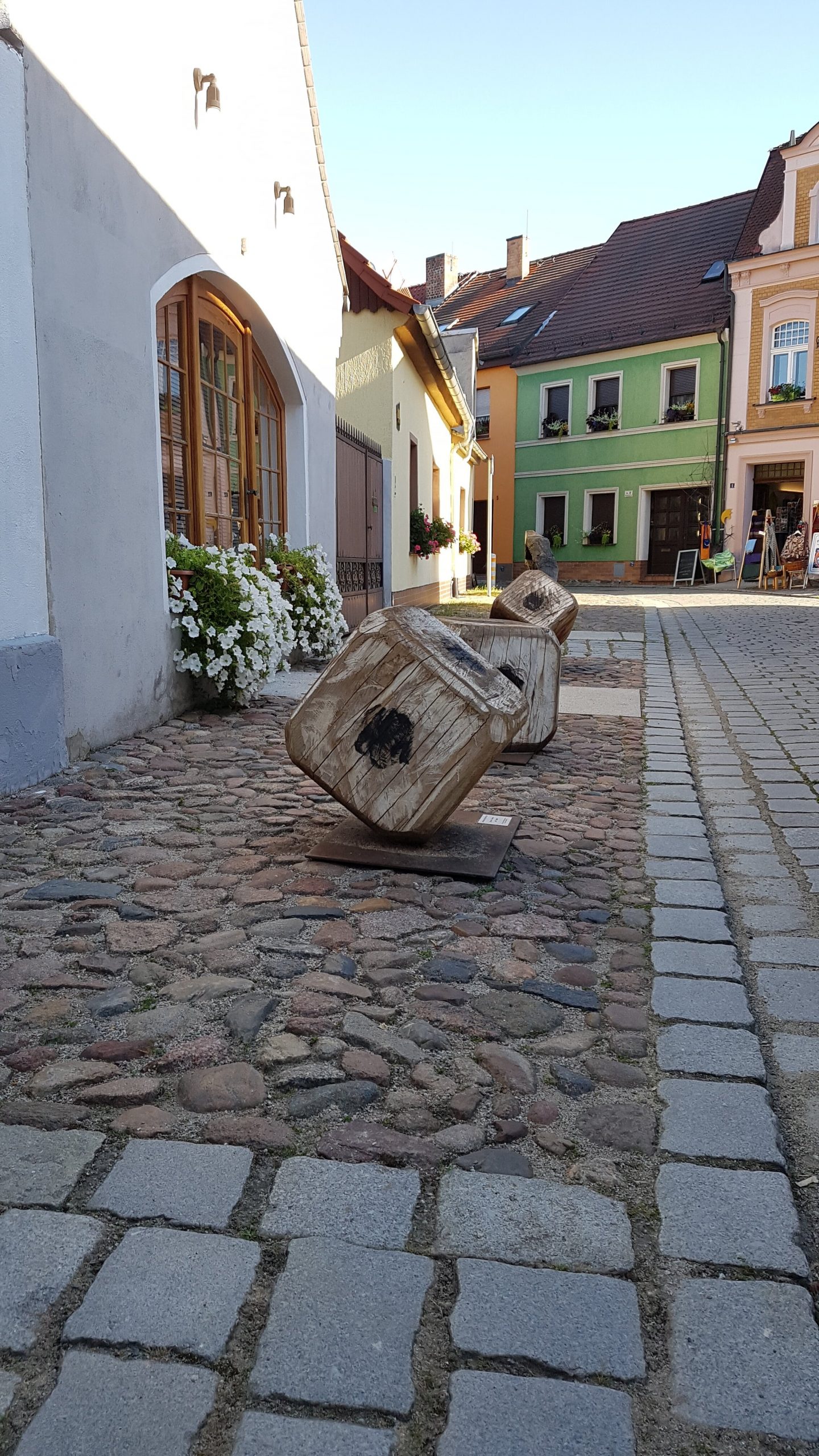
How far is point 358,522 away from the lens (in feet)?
36.3

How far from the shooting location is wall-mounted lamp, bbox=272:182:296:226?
7.69 meters

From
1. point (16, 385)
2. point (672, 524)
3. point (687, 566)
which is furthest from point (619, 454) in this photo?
point (16, 385)

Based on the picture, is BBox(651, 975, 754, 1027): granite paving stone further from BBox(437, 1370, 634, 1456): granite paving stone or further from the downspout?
the downspout

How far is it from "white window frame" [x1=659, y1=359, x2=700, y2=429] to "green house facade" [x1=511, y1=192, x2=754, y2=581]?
3cm

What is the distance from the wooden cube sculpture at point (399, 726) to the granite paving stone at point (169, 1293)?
186cm

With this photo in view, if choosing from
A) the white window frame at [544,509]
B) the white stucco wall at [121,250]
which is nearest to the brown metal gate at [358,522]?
the white stucco wall at [121,250]

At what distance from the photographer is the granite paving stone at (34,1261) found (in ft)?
4.49

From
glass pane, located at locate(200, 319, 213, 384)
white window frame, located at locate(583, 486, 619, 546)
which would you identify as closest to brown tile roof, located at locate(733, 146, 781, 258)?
white window frame, located at locate(583, 486, 619, 546)

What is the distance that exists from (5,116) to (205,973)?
11.4 ft

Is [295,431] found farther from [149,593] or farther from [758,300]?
[758,300]

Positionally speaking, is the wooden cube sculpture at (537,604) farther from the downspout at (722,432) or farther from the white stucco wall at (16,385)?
the downspout at (722,432)

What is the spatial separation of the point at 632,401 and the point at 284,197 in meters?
20.0

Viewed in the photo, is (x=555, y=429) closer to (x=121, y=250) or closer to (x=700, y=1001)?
(x=121, y=250)

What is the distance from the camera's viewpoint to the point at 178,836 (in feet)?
12.0
